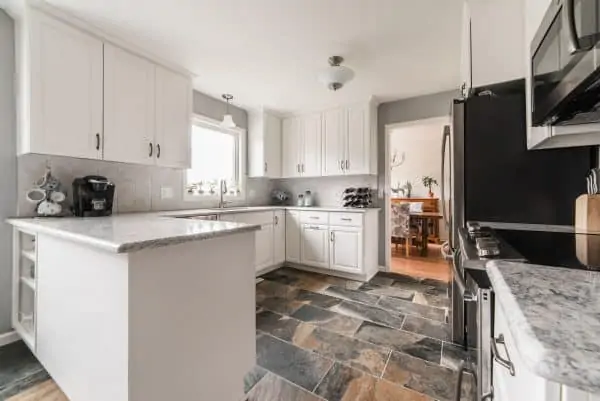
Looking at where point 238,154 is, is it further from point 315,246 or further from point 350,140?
point 315,246

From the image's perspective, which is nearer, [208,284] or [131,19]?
[208,284]

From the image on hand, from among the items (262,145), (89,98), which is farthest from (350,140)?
(89,98)

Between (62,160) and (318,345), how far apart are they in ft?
8.26

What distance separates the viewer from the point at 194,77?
9.41 feet

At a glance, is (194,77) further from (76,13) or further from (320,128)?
(320,128)

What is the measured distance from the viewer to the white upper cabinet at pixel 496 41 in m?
1.58

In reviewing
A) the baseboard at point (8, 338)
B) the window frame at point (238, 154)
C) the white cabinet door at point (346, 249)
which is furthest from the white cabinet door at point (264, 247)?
the baseboard at point (8, 338)

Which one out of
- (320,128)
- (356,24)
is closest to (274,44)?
(356,24)

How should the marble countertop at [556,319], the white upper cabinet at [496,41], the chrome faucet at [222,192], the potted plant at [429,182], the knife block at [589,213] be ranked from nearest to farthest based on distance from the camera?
1. the marble countertop at [556,319]
2. the knife block at [589,213]
3. the white upper cabinet at [496,41]
4. the chrome faucet at [222,192]
5. the potted plant at [429,182]

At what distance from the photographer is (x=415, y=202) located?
5.48m

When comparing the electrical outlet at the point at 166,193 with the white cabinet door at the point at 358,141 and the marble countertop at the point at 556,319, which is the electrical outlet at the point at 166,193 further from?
the marble countertop at the point at 556,319

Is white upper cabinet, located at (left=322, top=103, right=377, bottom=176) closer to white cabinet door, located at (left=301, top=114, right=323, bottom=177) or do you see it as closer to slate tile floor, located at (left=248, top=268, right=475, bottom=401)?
white cabinet door, located at (left=301, top=114, right=323, bottom=177)

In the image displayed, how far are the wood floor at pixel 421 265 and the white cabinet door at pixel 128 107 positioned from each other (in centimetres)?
349

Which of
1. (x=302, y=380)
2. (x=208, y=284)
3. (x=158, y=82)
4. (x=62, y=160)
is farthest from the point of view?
(x=158, y=82)
